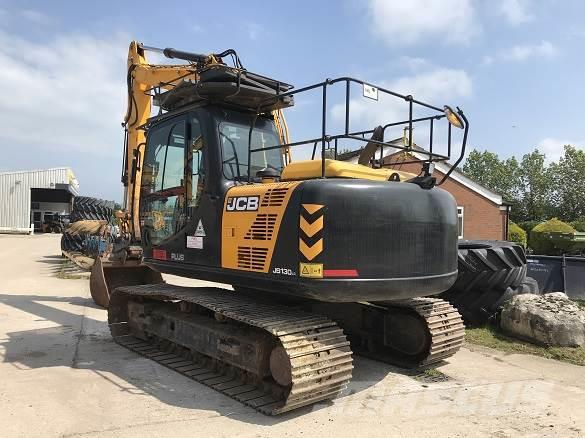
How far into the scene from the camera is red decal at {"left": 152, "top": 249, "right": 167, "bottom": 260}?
605 cm

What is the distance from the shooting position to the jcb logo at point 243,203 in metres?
4.82

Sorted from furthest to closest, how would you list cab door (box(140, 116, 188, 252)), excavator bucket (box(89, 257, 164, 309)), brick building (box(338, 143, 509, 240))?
brick building (box(338, 143, 509, 240)) → excavator bucket (box(89, 257, 164, 309)) → cab door (box(140, 116, 188, 252))

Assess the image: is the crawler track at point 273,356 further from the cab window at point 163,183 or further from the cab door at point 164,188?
the cab window at point 163,183

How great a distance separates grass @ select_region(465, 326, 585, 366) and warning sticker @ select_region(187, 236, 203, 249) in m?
4.10

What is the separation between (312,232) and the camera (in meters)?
4.33

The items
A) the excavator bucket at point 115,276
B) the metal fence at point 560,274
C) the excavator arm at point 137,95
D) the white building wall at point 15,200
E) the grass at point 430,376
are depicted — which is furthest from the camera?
the white building wall at point 15,200

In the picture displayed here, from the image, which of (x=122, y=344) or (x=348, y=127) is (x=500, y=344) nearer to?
(x=348, y=127)

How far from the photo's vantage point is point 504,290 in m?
7.93

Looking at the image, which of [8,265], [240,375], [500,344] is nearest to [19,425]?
[240,375]

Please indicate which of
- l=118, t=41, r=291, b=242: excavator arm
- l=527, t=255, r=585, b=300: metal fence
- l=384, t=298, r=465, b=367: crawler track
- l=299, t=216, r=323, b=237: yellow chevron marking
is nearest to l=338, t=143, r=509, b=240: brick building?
l=527, t=255, r=585, b=300: metal fence

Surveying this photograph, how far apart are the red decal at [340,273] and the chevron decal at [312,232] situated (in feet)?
0.53

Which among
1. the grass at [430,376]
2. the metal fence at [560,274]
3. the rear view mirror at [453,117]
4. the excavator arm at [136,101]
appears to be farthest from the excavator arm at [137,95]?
the metal fence at [560,274]

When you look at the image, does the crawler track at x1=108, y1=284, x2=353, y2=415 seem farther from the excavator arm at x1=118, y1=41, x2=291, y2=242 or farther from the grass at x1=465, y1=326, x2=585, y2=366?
the grass at x1=465, y1=326, x2=585, y2=366

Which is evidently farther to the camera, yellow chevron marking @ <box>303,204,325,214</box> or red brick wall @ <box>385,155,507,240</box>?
red brick wall @ <box>385,155,507,240</box>
